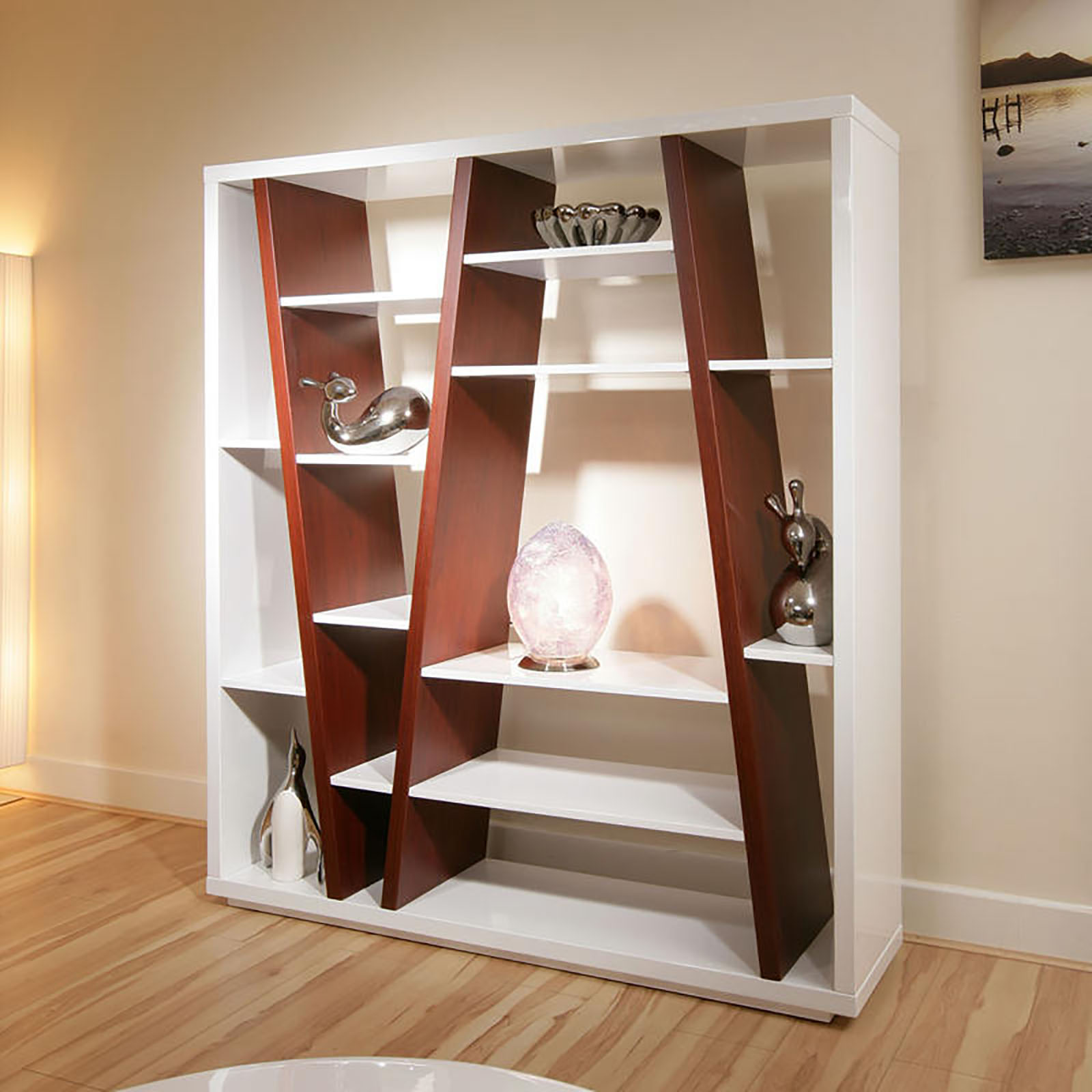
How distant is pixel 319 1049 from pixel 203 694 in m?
1.61

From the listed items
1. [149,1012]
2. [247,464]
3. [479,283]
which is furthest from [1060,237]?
[149,1012]

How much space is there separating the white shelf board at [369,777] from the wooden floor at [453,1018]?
34cm

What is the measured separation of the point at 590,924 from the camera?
8.82 ft

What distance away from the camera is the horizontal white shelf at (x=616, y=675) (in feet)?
8.21

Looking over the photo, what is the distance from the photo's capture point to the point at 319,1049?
89.4 inches

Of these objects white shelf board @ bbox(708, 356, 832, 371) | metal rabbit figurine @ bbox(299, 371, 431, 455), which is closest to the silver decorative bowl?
white shelf board @ bbox(708, 356, 832, 371)

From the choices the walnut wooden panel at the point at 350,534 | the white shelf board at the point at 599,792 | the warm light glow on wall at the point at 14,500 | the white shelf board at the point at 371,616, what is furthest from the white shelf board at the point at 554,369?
the warm light glow on wall at the point at 14,500

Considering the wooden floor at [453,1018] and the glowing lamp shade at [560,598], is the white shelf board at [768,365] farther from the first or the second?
the wooden floor at [453,1018]

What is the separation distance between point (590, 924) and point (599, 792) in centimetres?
29

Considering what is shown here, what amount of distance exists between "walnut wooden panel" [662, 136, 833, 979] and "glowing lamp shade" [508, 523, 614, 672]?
35 centimetres

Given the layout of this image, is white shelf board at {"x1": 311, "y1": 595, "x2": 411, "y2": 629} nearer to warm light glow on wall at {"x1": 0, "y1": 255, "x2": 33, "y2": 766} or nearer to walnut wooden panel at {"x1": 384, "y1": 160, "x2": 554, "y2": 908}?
walnut wooden panel at {"x1": 384, "y1": 160, "x2": 554, "y2": 908}

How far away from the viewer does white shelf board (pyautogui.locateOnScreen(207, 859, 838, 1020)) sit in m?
2.45

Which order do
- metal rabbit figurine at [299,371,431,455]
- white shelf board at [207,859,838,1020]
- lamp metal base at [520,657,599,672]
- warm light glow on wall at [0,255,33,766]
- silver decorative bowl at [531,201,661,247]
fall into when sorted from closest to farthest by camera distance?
white shelf board at [207,859,838,1020] → silver decorative bowl at [531,201,661,247] → lamp metal base at [520,657,599,672] → metal rabbit figurine at [299,371,431,455] → warm light glow on wall at [0,255,33,766]

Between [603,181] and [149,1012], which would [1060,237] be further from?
[149,1012]
